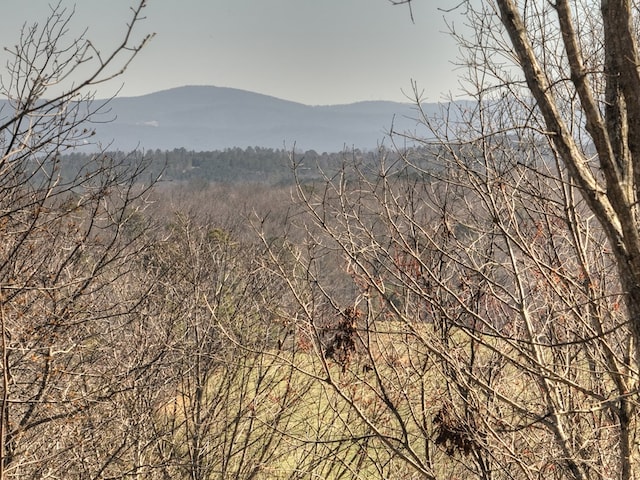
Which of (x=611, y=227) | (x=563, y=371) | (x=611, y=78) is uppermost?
(x=611, y=78)

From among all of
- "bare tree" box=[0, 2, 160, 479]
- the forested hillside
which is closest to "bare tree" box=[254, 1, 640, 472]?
the forested hillside

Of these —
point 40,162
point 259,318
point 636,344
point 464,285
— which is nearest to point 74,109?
point 40,162

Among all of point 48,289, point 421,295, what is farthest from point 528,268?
point 48,289

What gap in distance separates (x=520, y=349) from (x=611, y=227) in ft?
3.74

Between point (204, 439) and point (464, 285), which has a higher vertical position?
point (464, 285)

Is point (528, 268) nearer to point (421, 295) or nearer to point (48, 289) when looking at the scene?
point (421, 295)

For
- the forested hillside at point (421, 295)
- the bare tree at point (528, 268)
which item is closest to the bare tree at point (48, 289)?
the forested hillside at point (421, 295)

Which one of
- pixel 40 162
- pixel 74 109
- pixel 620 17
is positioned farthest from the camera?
pixel 40 162

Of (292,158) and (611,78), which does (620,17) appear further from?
(292,158)

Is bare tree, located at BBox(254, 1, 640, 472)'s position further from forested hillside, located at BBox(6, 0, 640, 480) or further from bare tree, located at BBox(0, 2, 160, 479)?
bare tree, located at BBox(0, 2, 160, 479)

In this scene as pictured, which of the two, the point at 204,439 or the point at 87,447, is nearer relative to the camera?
the point at 87,447

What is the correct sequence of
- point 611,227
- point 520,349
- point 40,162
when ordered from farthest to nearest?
point 40,162, point 520,349, point 611,227

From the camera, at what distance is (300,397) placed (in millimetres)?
8172

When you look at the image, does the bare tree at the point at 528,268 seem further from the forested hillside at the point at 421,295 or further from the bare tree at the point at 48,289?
the bare tree at the point at 48,289
